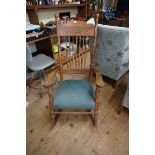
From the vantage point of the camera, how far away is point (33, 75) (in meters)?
2.23

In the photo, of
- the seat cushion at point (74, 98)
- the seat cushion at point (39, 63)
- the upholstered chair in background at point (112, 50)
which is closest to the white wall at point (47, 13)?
the seat cushion at point (39, 63)

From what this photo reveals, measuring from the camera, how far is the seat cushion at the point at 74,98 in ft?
4.12

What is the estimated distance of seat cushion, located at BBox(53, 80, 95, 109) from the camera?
1257 mm

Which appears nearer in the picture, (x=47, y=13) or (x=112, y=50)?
(x=112, y=50)

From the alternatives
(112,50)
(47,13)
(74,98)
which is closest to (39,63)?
(74,98)

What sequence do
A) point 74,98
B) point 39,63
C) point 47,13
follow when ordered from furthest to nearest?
point 47,13
point 39,63
point 74,98

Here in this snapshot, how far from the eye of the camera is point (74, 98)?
4.16 feet

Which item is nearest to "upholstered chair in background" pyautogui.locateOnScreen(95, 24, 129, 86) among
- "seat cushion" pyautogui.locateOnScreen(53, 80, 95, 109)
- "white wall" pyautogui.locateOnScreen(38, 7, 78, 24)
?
"seat cushion" pyautogui.locateOnScreen(53, 80, 95, 109)

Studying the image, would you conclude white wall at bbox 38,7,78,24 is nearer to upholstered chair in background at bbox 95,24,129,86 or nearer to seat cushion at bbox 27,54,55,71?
seat cushion at bbox 27,54,55,71

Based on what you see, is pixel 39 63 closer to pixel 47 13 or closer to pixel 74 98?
pixel 74 98
